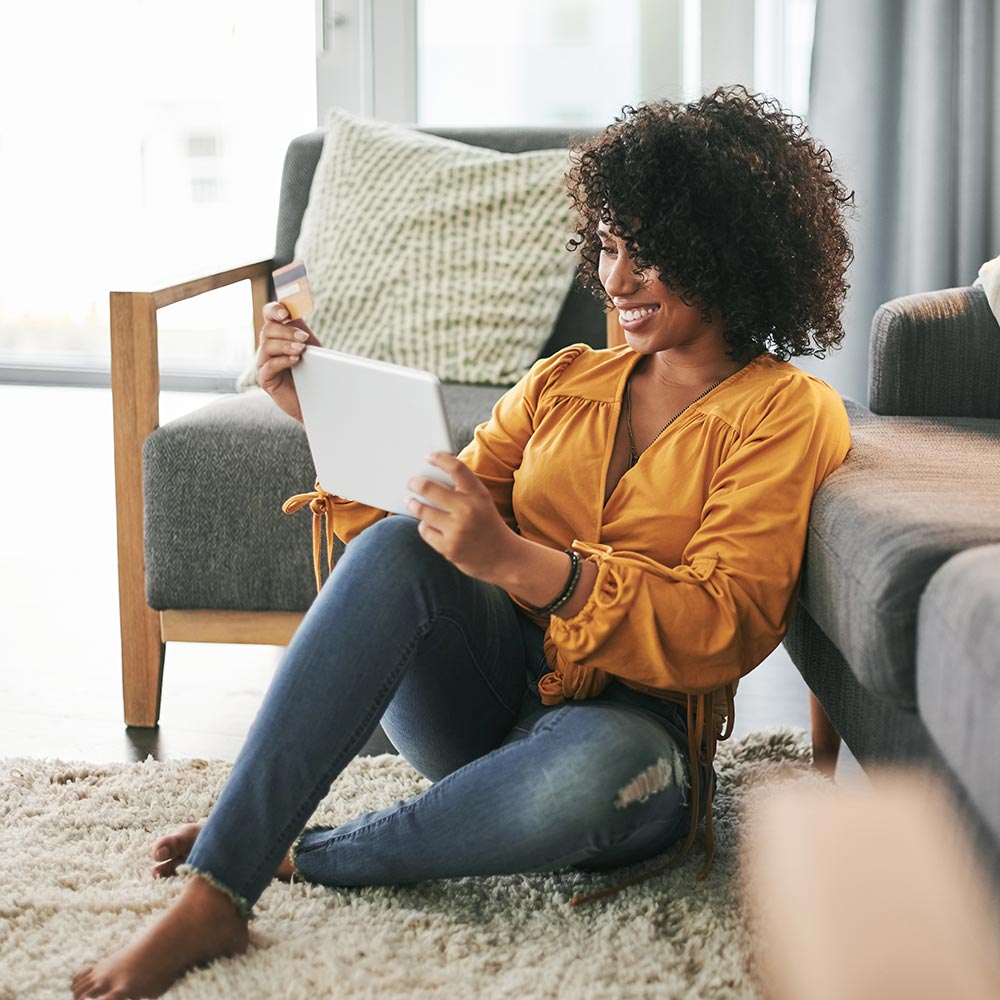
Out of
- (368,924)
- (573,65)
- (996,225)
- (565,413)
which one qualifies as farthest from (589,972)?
(573,65)

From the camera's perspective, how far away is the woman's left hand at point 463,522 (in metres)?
1.15

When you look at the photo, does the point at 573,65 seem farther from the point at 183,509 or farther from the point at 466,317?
the point at 183,509

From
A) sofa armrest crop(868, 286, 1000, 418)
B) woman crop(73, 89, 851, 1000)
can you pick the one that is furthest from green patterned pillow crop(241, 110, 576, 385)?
woman crop(73, 89, 851, 1000)

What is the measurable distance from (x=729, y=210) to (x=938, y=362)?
559mm

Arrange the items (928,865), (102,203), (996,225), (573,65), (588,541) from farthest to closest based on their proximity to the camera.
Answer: (102,203) < (573,65) < (996,225) < (588,541) < (928,865)

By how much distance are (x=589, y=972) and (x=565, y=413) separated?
1.78ft

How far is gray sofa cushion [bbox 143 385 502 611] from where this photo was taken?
188 cm

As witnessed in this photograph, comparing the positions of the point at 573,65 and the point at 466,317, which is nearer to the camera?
the point at 466,317

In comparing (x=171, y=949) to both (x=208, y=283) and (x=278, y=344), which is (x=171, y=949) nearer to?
(x=278, y=344)

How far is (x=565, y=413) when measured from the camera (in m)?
1.42

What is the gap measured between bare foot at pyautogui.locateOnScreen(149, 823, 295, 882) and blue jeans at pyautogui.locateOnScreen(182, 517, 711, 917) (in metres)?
0.20

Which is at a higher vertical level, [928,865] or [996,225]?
[996,225]

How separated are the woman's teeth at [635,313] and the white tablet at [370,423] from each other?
23 centimetres

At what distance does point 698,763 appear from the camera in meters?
1.31
